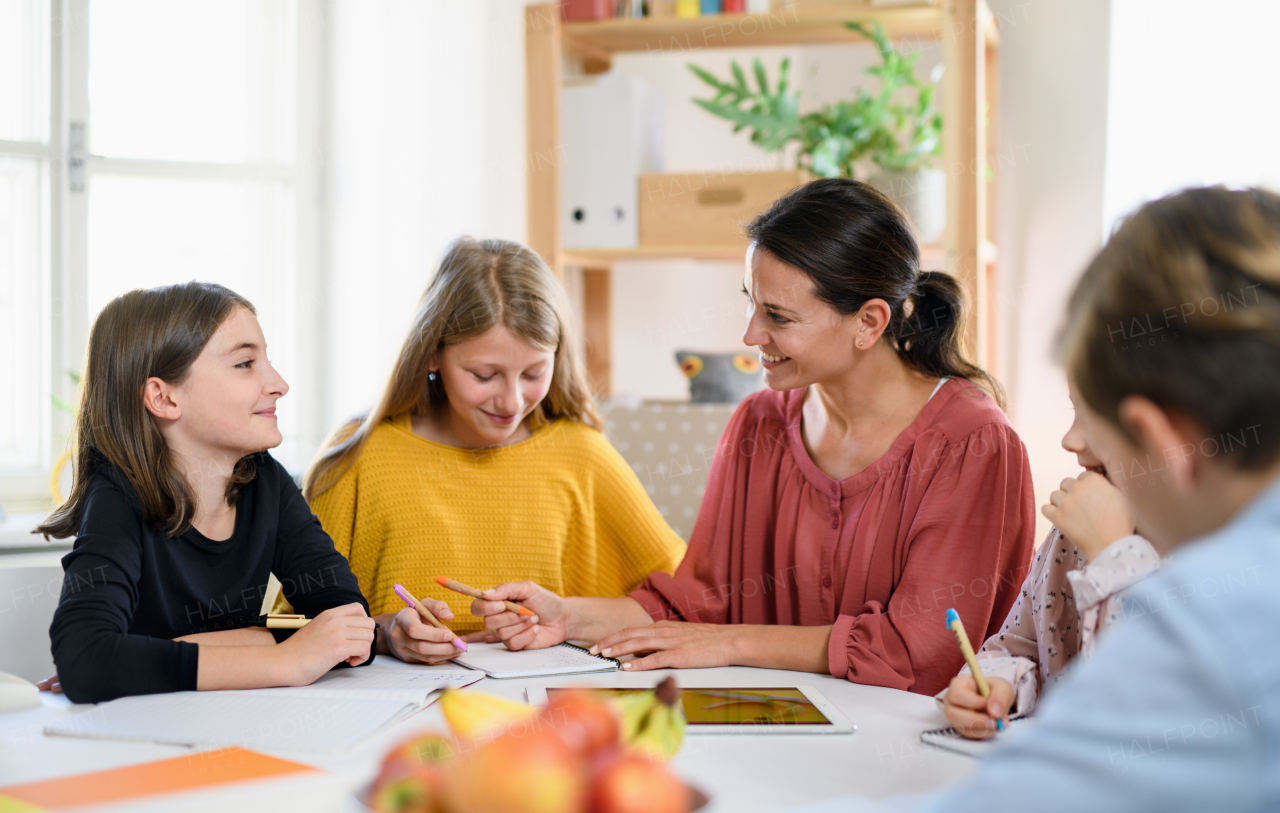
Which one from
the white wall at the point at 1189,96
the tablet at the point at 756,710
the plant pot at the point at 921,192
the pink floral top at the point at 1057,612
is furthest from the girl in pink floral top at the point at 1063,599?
the plant pot at the point at 921,192

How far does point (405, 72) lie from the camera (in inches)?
111

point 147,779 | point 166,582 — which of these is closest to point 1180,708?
point 147,779

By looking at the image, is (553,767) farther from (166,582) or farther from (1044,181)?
(1044,181)

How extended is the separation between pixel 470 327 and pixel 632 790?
112 cm

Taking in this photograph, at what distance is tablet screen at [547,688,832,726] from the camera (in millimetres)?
998

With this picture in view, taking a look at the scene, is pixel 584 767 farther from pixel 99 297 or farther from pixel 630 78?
pixel 99 297

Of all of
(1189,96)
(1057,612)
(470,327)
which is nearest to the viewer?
(1057,612)

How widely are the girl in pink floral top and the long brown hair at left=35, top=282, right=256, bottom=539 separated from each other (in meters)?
0.93

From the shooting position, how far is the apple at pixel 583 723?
1.90 feet

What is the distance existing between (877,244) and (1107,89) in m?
1.27

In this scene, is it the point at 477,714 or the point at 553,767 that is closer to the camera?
the point at 553,767

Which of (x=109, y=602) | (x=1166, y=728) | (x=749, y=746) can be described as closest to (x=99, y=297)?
(x=109, y=602)

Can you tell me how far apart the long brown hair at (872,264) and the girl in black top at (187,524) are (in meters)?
0.73

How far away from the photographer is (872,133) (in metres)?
2.40
